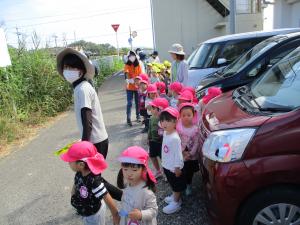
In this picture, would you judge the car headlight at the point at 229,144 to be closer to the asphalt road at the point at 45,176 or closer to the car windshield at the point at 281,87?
the car windshield at the point at 281,87

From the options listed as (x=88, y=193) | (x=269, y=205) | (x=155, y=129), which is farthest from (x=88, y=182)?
(x=155, y=129)

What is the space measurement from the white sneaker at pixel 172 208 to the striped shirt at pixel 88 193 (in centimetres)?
112

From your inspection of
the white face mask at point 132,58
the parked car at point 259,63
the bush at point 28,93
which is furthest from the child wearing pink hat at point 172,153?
the bush at point 28,93

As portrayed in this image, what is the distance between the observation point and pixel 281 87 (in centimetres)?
331

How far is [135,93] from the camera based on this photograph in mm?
8047

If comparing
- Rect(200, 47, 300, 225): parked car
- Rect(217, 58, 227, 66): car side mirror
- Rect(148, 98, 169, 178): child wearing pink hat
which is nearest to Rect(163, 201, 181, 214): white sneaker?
Rect(200, 47, 300, 225): parked car

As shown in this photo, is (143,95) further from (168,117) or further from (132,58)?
(168,117)

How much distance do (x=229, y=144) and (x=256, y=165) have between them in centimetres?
26

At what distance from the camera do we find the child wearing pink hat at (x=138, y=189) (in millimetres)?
2453

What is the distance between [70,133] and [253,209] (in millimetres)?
6170

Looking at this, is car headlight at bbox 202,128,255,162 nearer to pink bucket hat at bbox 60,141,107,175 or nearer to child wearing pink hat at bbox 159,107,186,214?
child wearing pink hat at bbox 159,107,186,214

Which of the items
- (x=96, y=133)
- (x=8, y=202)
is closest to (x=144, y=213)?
(x=96, y=133)

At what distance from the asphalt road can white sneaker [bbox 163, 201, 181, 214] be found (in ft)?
0.32

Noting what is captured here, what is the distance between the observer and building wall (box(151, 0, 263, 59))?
815 inches
